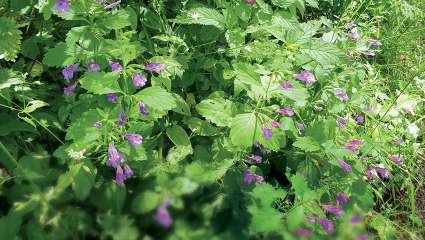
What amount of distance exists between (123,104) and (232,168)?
0.63 meters

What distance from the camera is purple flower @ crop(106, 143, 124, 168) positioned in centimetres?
175

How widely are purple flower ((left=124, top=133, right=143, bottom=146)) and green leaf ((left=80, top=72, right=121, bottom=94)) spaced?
0.67 ft

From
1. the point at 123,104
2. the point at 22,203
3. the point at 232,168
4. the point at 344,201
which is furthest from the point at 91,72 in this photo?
the point at 344,201

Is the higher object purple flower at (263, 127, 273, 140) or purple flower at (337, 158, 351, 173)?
purple flower at (263, 127, 273, 140)

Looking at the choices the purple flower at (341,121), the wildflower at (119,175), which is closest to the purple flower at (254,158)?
the purple flower at (341,121)

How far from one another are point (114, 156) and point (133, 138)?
0.12 m

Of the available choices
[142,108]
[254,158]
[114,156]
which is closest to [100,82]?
[142,108]

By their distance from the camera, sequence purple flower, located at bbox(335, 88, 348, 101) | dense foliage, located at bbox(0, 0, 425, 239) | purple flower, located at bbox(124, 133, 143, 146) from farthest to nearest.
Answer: purple flower, located at bbox(335, 88, 348, 101) → purple flower, located at bbox(124, 133, 143, 146) → dense foliage, located at bbox(0, 0, 425, 239)

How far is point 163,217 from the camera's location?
1014 mm

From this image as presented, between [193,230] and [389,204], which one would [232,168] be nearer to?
[193,230]

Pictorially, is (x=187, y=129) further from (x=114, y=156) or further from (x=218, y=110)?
(x=114, y=156)

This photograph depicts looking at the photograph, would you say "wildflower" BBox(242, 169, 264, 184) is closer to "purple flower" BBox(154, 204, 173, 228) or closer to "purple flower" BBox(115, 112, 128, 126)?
"purple flower" BBox(115, 112, 128, 126)

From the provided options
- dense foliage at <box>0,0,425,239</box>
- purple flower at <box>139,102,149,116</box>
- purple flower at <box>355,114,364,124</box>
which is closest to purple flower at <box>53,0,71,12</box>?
dense foliage at <box>0,0,425,239</box>

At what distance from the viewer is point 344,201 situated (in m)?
2.11
